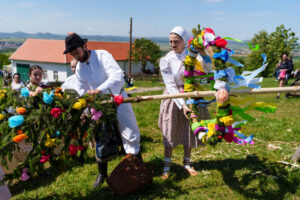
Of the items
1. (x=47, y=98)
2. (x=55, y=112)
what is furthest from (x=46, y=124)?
(x=47, y=98)

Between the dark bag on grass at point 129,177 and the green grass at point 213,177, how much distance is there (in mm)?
156

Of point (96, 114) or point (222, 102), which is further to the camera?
point (96, 114)

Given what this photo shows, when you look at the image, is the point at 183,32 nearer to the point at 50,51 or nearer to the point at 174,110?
the point at 174,110

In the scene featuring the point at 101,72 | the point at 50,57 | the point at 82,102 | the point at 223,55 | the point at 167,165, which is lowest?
the point at 167,165

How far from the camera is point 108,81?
3451 mm

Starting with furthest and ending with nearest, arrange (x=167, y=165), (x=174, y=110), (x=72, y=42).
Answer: (x=167, y=165), (x=174, y=110), (x=72, y=42)

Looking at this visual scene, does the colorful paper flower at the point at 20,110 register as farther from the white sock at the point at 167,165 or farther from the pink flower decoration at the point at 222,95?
the white sock at the point at 167,165

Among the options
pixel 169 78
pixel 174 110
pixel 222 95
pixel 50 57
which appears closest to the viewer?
pixel 222 95

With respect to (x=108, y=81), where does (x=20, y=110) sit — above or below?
below

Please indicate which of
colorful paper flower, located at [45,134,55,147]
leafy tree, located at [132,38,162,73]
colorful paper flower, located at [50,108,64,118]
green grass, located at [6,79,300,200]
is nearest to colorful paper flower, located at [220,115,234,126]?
green grass, located at [6,79,300,200]

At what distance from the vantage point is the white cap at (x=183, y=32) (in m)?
3.55

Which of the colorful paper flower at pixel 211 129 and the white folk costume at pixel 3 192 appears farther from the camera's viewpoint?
the white folk costume at pixel 3 192

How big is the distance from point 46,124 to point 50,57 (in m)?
42.5

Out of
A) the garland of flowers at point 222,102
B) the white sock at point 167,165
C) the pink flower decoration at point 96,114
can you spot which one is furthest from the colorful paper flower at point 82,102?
the white sock at point 167,165
